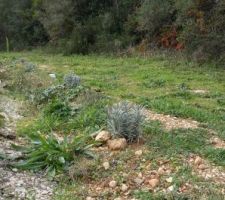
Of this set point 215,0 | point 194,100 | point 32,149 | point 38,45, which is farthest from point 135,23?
point 32,149

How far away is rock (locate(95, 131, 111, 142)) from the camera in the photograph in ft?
25.4

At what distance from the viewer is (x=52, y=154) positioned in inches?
280

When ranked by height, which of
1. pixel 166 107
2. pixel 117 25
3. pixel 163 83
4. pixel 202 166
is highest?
pixel 202 166

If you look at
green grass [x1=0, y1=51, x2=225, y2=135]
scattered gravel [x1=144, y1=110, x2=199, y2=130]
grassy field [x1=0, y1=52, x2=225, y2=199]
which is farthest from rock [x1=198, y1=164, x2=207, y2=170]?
scattered gravel [x1=144, y1=110, x2=199, y2=130]

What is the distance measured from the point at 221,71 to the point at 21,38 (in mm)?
22641

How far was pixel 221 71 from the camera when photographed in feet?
55.5

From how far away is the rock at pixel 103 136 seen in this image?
25.4 feet

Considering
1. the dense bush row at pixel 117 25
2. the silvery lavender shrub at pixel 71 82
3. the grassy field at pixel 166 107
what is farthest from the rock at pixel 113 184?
the dense bush row at pixel 117 25

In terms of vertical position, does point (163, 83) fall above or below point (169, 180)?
below

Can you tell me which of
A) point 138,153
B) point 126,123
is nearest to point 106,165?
point 138,153

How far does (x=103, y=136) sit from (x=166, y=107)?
102 inches

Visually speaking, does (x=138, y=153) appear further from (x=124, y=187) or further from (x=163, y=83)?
(x=163, y=83)

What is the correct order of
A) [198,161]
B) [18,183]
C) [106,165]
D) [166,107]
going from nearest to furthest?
1. [18,183]
2. [198,161]
3. [106,165]
4. [166,107]

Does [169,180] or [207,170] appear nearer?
[169,180]
